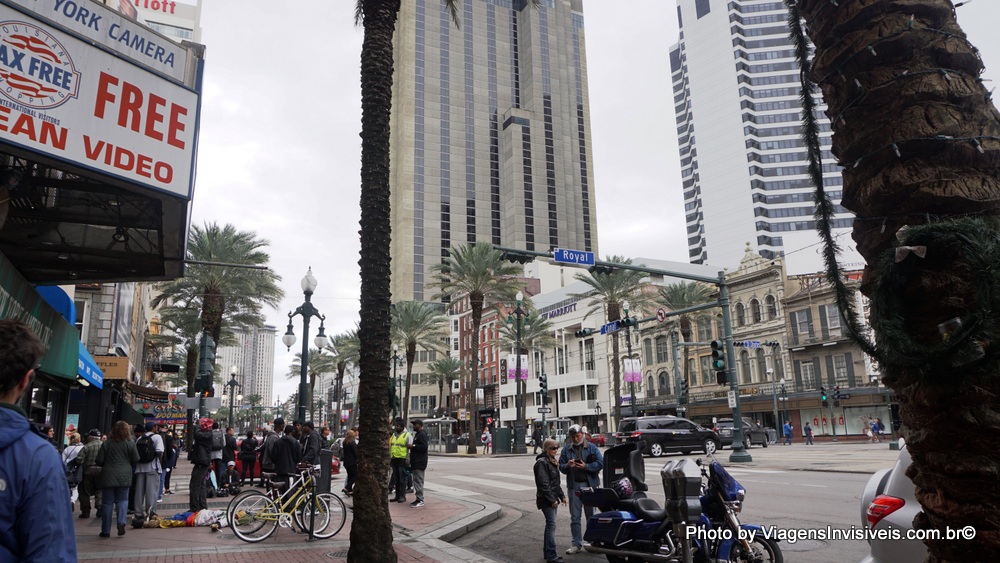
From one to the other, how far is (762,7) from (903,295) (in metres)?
140

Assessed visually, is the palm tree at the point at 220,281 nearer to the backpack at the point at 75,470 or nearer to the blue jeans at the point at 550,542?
the backpack at the point at 75,470

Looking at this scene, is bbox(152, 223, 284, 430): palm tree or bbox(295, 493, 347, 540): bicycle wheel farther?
bbox(152, 223, 284, 430): palm tree

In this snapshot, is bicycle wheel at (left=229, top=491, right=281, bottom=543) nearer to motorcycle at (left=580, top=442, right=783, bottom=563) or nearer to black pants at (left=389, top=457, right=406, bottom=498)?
motorcycle at (left=580, top=442, right=783, bottom=563)

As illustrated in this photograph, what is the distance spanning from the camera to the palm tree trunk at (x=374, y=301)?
25.4ft

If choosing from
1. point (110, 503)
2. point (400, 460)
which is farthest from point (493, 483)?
point (110, 503)

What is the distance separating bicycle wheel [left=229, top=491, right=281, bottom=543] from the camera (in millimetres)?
9891

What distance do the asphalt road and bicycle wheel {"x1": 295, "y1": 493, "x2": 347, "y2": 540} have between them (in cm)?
193

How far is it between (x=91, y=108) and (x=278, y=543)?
6.46 metres

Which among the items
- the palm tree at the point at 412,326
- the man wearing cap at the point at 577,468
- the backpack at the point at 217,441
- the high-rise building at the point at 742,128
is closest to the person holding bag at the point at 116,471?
the backpack at the point at 217,441

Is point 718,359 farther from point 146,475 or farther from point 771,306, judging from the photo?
point 771,306

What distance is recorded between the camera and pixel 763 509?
38.5 ft

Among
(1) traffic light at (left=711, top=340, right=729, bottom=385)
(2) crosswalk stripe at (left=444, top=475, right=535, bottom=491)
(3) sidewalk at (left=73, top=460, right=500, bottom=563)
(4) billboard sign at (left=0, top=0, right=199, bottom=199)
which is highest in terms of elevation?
(4) billboard sign at (left=0, top=0, right=199, bottom=199)

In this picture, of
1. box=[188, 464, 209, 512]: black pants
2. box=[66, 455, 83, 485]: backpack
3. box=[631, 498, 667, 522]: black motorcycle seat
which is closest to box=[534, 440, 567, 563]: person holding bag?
box=[631, 498, 667, 522]: black motorcycle seat

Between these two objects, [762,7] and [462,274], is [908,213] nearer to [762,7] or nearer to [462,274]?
[462,274]
